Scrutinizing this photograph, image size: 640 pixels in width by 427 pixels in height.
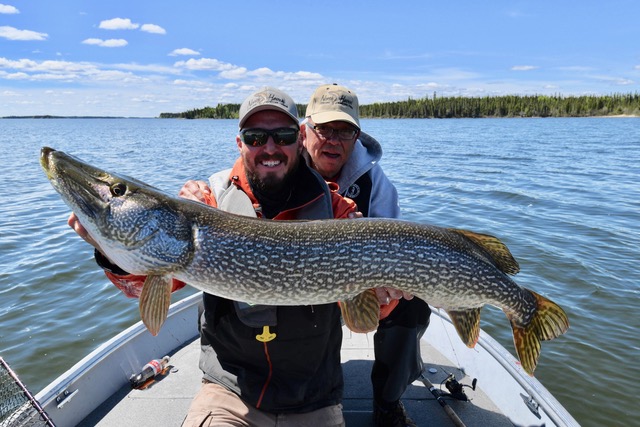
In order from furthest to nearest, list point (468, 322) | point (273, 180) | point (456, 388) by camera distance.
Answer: point (456, 388), point (273, 180), point (468, 322)

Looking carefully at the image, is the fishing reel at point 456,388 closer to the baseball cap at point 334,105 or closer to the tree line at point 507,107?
the baseball cap at point 334,105

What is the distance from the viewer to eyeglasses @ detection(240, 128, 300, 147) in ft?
8.87

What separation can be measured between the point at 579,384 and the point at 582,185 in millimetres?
10574

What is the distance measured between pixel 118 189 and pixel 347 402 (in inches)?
96.0

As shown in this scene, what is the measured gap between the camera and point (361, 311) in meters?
2.50

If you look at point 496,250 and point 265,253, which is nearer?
point 265,253

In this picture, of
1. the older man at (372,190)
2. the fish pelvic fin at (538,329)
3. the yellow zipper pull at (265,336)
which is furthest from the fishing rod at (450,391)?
the yellow zipper pull at (265,336)

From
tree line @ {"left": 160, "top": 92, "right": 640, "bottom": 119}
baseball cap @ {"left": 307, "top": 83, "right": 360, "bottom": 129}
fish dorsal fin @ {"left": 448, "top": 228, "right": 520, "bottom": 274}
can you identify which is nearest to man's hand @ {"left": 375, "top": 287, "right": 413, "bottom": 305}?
fish dorsal fin @ {"left": 448, "top": 228, "right": 520, "bottom": 274}

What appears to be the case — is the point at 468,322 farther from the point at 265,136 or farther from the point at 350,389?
the point at 265,136

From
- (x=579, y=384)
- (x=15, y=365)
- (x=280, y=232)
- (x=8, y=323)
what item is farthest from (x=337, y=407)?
(x=8, y=323)

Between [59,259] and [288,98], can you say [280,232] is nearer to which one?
[288,98]

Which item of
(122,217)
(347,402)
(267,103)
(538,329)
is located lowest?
(347,402)

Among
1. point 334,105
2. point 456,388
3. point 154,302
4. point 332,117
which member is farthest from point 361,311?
point 334,105

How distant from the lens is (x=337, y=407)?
2682 millimetres
